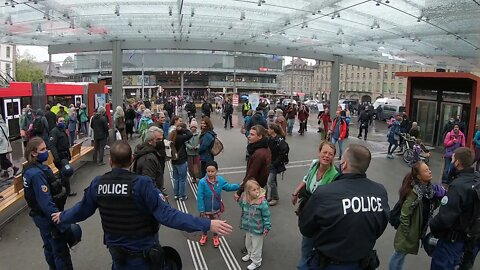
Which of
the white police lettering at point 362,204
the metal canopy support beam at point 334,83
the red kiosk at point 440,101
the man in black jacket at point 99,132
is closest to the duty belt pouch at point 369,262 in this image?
the white police lettering at point 362,204

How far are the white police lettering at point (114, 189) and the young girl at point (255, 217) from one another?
2137 mm

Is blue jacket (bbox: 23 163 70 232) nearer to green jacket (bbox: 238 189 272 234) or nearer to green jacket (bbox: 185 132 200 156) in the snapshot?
green jacket (bbox: 238 189 272 234)

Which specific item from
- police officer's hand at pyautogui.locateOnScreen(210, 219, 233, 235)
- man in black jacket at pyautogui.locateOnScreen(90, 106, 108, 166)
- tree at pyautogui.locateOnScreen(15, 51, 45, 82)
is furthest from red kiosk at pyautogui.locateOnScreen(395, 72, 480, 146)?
tree at pyautogui.locateOnScreen(15, 51, 45, 82)

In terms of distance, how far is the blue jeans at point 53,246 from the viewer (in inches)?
147

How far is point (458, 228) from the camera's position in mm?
3604

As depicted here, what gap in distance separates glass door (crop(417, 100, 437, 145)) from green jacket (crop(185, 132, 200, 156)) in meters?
12.5

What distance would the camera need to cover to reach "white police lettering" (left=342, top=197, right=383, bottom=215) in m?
2.40

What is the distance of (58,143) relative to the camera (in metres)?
7.62

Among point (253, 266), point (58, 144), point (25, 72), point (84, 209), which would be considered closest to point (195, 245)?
point (253, 266)

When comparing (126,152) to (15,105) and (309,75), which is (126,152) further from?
(309,75)

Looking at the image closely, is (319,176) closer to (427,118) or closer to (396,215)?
(396,215)

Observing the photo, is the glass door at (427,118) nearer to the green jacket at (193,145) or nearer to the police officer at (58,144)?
the green jacket at (193,145)

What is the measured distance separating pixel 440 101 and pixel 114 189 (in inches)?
632

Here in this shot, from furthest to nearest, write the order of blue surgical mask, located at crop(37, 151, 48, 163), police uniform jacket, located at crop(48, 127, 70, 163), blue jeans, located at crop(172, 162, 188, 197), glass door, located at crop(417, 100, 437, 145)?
1. glass door, located at crop(417, 100, 437, 145)
2. police uniform jacket, located at crop(48, 127, 70, 163)
3. blue jeans, located at crop(172, 162, 188, 197)
4. blue surgical mask, located at crop(37, 151, 48, 163)
